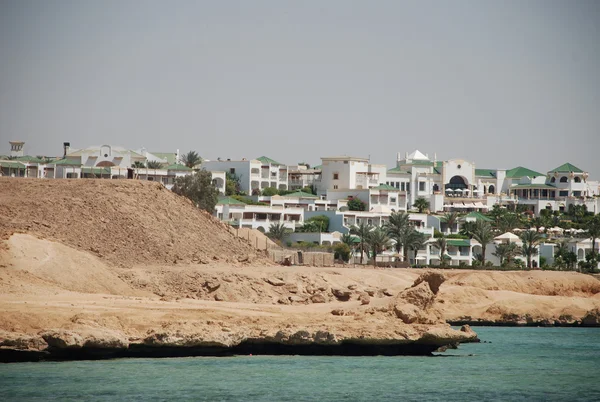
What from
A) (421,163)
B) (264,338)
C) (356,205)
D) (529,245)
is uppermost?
(421,163)

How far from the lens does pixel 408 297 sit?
53.2 meters

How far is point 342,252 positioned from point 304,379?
2697 inches

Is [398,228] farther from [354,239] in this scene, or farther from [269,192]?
[269,192]

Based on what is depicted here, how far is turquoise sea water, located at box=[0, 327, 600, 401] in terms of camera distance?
129 ft

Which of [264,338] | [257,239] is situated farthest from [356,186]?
[264,338]

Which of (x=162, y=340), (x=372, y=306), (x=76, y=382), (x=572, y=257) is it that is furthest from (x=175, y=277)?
(x=572, y=257)

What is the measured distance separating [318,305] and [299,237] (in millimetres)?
57352

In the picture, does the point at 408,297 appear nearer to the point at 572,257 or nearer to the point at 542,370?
the point at 542,370

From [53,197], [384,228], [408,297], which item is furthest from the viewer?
[384,228]

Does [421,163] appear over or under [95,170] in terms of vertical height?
over

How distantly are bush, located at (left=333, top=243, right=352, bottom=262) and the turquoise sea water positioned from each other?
190 ft

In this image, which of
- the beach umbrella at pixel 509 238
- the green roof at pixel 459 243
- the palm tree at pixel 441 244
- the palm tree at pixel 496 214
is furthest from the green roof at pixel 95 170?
the palm tree at pixel 496 214

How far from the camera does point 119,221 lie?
70.9 meters

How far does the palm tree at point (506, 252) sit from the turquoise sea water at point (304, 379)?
67.4 metres
